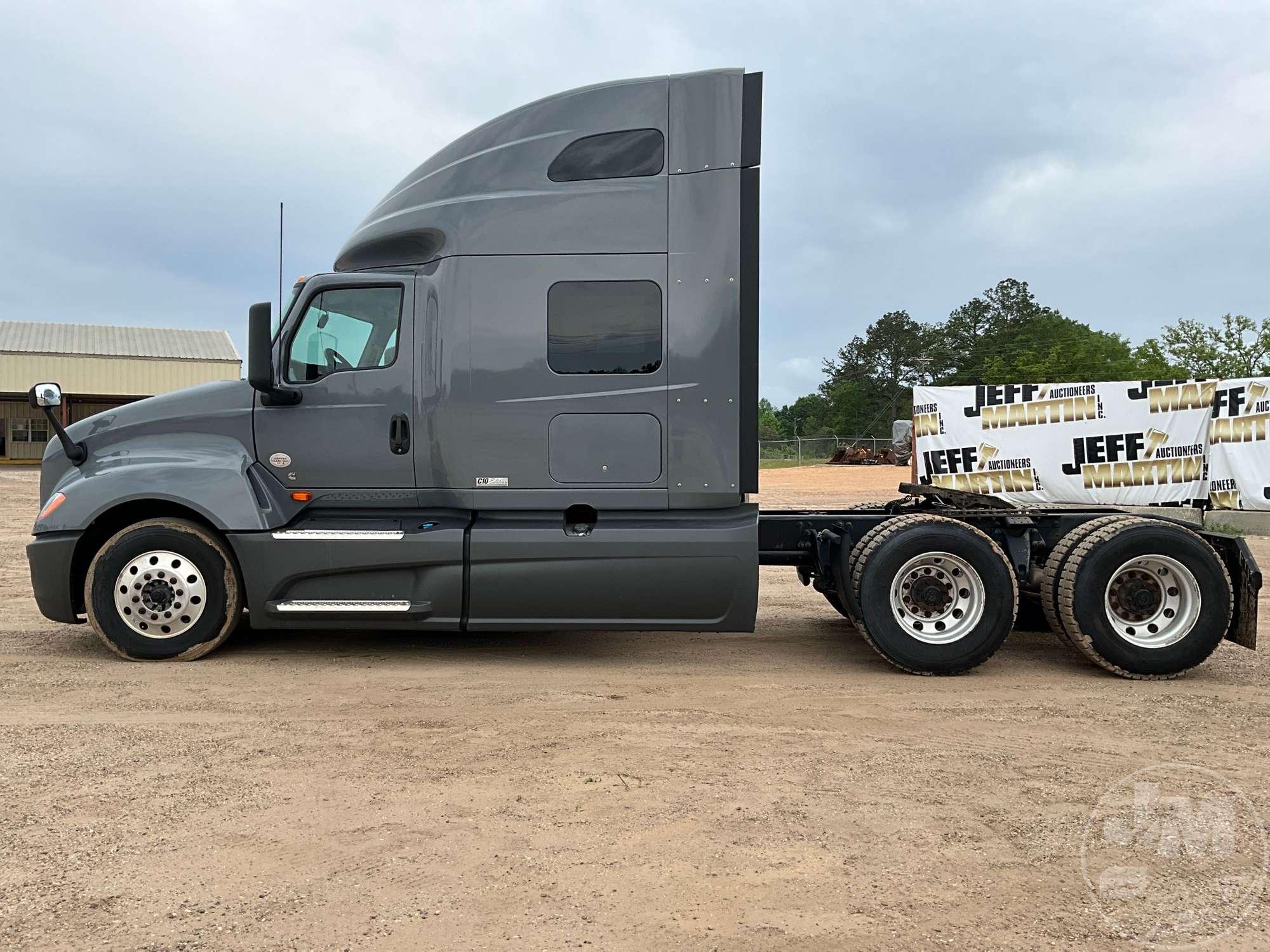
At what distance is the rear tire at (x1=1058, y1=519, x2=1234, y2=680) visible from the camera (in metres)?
5.86

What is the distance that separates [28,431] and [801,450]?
40.5 meters

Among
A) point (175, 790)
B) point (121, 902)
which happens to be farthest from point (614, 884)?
point (175, 790)

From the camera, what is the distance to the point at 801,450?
4872 cm

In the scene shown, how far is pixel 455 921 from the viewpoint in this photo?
2.73 m

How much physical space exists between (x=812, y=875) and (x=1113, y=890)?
98 centimetres

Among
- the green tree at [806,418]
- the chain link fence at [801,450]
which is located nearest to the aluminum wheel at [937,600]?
the chain link fence at [801,450]

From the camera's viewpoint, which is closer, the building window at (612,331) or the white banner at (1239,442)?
the building window at (612,331)

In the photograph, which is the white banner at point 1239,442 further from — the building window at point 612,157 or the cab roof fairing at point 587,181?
the building window at point 612,157

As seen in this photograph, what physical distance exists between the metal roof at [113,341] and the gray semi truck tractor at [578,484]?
41.8 metres

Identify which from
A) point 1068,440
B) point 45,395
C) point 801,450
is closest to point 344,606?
point 45,395

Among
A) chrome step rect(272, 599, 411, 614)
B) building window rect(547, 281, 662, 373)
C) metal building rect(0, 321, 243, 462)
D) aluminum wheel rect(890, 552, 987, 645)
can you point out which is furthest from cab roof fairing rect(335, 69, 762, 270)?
metal building rect(0, 321, 243, 462)

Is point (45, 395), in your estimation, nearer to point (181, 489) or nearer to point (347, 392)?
point (181, 489)

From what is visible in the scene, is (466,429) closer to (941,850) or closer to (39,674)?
(39,674)

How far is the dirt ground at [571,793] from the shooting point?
2.76 metres
